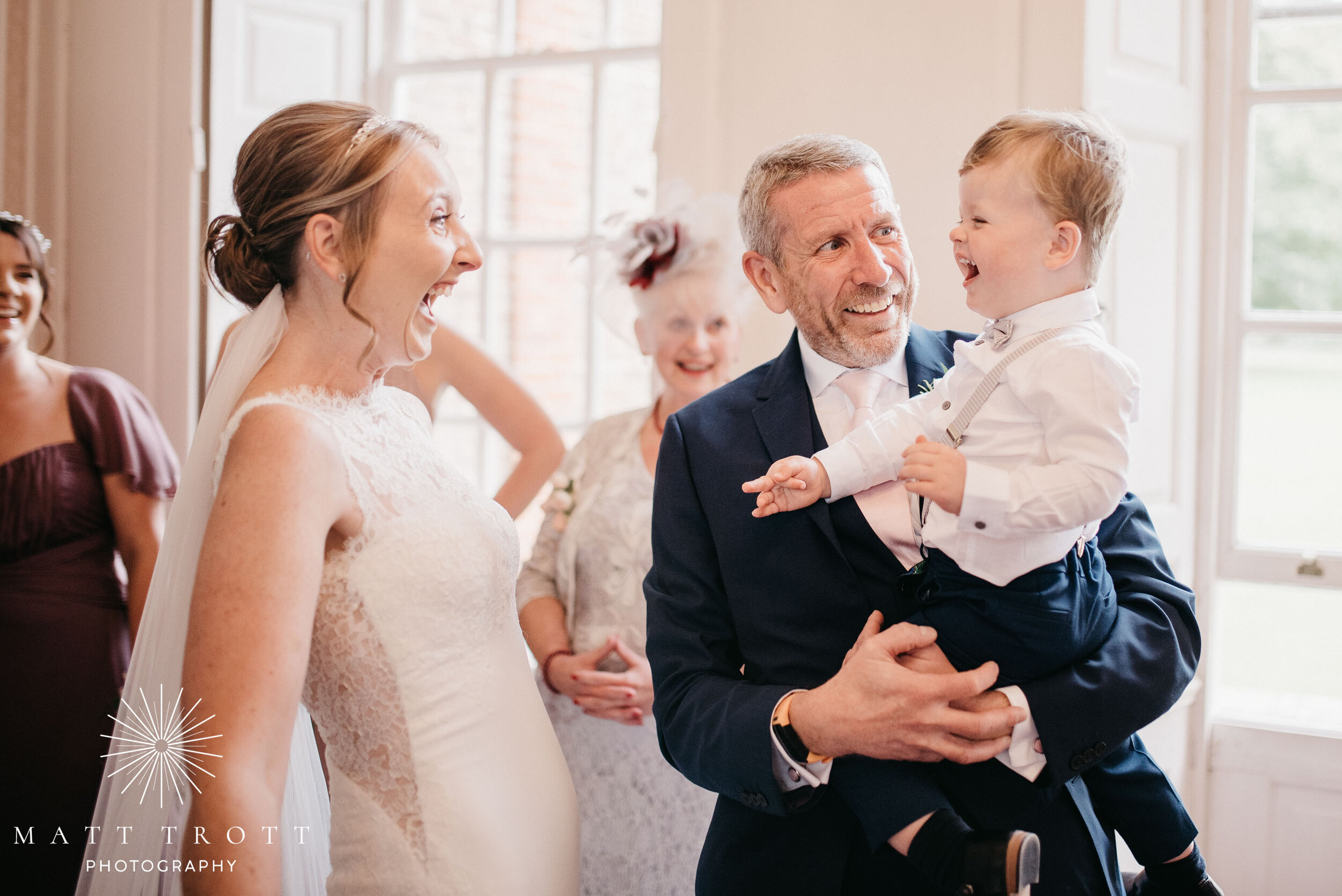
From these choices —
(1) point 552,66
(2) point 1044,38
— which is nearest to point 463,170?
(1) point 552,66

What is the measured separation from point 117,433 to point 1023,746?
7.35 feet

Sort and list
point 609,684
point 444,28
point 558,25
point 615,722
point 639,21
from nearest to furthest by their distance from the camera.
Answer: point 609,684
point 615,722
point 444,28
point 639,21
point 558,25

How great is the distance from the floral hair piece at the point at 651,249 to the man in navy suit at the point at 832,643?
794 mm

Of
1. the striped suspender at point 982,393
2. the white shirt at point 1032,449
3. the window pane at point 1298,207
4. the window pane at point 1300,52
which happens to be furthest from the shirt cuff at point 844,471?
the window pane at point 1300,52

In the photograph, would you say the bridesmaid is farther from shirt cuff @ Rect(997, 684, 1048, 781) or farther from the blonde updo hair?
shirt cuff @ Rect(997, 684, 1048, 781)

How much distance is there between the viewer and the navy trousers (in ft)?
4.17

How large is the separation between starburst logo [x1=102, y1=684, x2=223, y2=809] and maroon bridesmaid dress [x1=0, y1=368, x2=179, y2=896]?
102 centimetres

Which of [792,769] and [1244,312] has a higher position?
[1244,312]

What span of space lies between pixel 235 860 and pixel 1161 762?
7.69ft

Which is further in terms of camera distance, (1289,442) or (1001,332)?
(1289,442)

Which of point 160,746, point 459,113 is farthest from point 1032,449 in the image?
point 459,113

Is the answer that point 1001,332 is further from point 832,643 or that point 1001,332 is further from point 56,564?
point 56,564

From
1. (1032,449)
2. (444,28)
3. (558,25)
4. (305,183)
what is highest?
(558,25)

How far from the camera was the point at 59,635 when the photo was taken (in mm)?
2426
